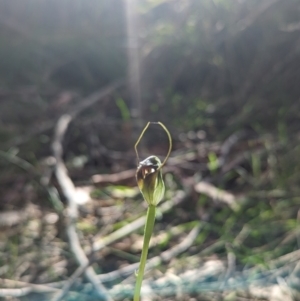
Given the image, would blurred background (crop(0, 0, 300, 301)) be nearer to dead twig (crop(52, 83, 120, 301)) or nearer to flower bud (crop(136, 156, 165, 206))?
dead twig (crop(52, 83, 120, 301))

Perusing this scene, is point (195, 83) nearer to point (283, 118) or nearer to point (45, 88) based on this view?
point (283, 118)

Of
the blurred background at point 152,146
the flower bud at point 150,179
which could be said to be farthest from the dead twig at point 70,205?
the flower bud at point 150,179

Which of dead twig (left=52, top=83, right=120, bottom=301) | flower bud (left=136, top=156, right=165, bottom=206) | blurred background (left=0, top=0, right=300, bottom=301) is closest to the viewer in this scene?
flower bud (left=136, top=156, right=165, bottom=206)

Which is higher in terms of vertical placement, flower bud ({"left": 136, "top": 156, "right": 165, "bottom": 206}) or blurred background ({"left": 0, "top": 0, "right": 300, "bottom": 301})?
blurred background ({"left": 0, "top": 0, "right": 300, "bottom": 301})

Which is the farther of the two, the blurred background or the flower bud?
the blurred background

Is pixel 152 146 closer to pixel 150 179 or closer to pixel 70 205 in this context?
pixel 70 205

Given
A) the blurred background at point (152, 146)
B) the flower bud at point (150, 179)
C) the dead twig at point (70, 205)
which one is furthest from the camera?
the blurred background at point (152, 146)

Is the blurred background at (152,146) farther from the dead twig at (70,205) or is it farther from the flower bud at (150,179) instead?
the flower bud at (150,179)

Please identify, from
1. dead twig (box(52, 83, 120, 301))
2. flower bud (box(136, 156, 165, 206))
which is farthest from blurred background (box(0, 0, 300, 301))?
flower bud (box(136, 156, 165, 206))

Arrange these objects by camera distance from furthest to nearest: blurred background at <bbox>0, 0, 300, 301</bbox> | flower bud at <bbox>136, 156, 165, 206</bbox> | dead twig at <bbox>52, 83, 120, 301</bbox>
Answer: blurred background at <bbox>0, 0, 300, 301</bbox>, dead twig at <bbox>52, 83, 120, 301</bbox>, flower bud at <bbox>136, 156, 165, 206</bbox>
